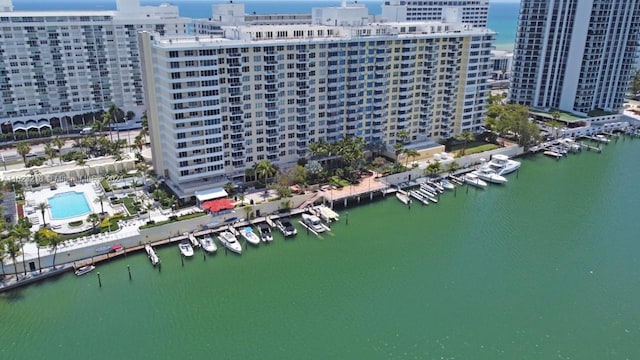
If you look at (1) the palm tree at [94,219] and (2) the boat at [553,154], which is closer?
(1) the palm tree at [94,219]

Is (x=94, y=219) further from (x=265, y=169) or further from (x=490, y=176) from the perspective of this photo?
(x=490, y=176)

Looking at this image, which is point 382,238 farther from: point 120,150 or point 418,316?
point 120,150

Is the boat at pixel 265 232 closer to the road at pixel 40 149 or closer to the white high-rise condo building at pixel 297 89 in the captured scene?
the white high-rise condo building at pixel 297 89

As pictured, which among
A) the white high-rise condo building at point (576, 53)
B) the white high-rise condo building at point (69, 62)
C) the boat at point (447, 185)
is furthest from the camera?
the white high-rise condo building at point (576, 53)

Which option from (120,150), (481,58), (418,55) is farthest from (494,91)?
(120,150)

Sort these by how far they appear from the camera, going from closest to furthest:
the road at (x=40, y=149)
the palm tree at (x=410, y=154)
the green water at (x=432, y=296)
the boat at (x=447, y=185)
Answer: the green water at (x=432, y=296)
the boat at (x=447, y=185)
the palm tree at (x=410, y=154)
the road at (x=40, y=149)

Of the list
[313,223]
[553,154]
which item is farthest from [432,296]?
[553,154]

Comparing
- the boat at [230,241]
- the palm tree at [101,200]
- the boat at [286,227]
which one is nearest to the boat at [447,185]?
the boat at [286,227]

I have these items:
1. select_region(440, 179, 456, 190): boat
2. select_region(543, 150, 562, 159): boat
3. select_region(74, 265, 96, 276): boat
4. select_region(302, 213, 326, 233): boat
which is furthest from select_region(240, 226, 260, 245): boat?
select_region(543, 150, 562, 159): boat
